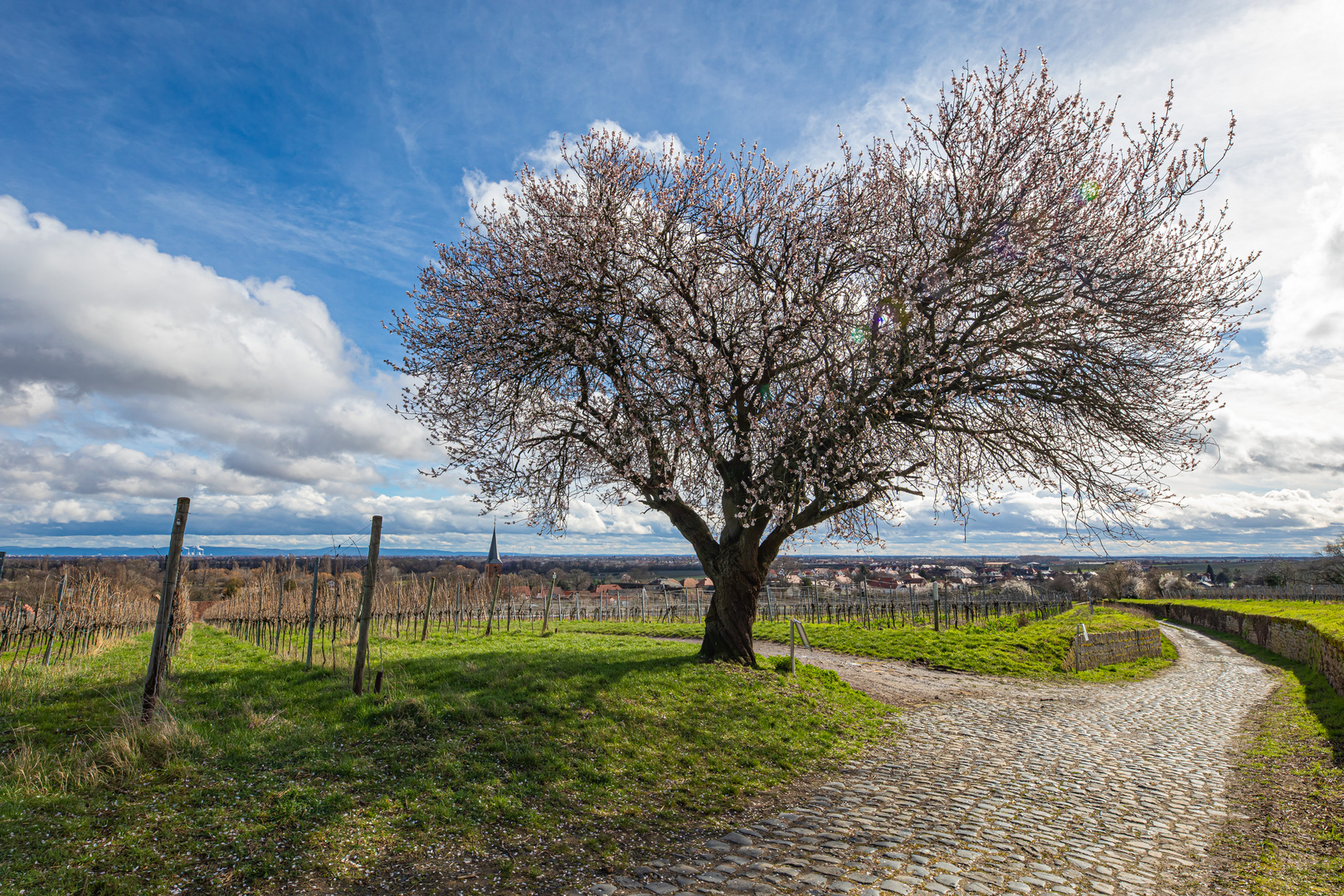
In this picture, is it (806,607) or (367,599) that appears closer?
(367,599)

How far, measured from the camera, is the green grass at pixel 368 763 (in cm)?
515

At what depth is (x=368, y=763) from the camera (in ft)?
23.1

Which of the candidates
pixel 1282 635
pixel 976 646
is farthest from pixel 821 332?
pixel 1282 635

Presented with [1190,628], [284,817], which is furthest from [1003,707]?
[1190,628]

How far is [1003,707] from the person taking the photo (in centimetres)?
1395

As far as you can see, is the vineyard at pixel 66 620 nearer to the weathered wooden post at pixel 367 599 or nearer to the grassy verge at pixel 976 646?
the weathered wooden post at pixel 367 599

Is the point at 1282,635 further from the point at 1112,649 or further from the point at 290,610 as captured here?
the point at 290,610

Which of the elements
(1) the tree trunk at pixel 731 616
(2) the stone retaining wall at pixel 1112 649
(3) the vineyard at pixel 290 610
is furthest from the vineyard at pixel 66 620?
(2) the stone retaining wall at pixel 1112 649

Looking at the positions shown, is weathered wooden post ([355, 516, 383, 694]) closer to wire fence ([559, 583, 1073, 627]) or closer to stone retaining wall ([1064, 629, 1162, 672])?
stone retaining wall ([1064, 629, 1162, 672])

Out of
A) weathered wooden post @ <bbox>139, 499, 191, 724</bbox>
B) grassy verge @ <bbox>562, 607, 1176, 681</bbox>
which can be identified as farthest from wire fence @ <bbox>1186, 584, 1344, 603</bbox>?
weathered wooden post @ <bbox>139, 499, 191, 724</bbox>

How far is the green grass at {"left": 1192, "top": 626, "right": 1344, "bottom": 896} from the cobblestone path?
34 centimetres

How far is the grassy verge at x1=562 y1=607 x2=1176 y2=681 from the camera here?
19766 millimetres

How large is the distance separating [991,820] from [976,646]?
16190mm

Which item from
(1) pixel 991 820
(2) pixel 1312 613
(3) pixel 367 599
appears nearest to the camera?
(1) pixel 991 820
